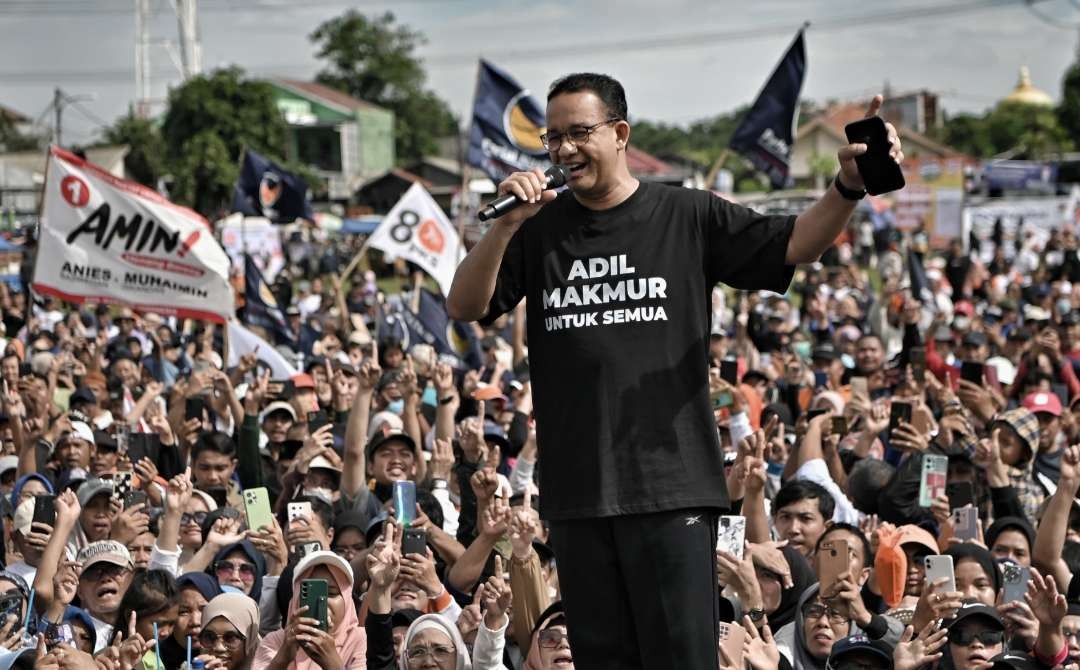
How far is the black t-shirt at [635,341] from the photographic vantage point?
3648 mm

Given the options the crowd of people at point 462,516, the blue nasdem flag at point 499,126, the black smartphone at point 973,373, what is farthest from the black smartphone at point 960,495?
the blue nasdem flag at point 499,126

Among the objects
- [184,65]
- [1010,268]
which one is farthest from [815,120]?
[1010,268]

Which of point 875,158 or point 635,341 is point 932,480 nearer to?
point 635,341

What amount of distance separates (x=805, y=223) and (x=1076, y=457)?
12.8ft

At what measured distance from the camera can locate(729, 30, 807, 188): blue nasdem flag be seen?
56.5ft

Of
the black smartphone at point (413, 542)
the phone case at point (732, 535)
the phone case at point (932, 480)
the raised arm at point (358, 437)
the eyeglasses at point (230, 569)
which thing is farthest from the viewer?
the raised arm at point (358, 437)

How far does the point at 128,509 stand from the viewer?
25.3ft

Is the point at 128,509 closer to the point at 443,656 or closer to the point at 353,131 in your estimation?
the point at 443,656

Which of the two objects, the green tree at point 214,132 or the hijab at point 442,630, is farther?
the green tree at point 214,132

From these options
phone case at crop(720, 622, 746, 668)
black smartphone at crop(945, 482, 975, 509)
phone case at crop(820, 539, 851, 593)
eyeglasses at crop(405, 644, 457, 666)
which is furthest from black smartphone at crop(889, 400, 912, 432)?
phone case at crop(720, 622, 746, 668)

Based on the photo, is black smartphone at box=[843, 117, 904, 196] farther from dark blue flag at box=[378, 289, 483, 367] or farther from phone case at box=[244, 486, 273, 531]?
dark blue flag at box=[378, 289, 483, 367]

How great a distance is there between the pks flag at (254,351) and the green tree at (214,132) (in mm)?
38793

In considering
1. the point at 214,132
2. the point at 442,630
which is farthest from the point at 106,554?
the point at 214,132

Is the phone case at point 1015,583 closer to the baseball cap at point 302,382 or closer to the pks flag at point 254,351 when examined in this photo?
the baseball cap at point 302,382
